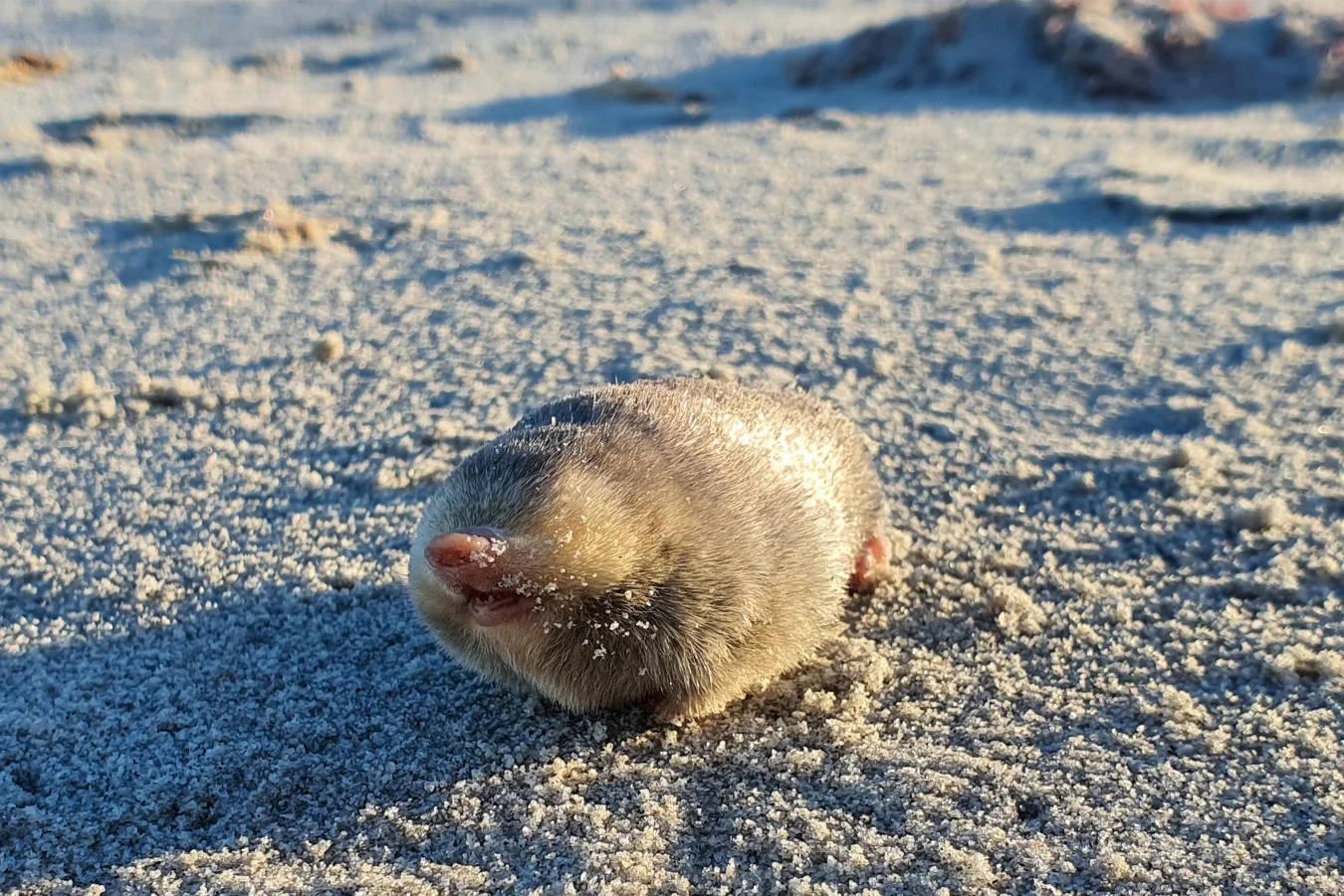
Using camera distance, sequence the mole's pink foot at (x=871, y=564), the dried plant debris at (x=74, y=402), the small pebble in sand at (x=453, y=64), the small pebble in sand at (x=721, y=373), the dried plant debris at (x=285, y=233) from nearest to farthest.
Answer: the mole's pink foot at (x=871, y=564) < the dried plant debris at (x=74, y=402) < the small pebble in sand at (x=721, y=373) < the dried plant debris at (x=285, y=233) < the small pebble in sand at (x=453, y=64)

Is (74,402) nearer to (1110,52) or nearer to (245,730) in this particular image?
(245,730)

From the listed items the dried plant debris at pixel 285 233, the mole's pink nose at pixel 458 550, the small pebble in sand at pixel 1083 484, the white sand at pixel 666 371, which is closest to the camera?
the mole's pink nose at pixel 458 550

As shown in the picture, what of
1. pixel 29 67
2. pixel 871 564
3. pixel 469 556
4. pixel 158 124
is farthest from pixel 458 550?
pixel 29 67

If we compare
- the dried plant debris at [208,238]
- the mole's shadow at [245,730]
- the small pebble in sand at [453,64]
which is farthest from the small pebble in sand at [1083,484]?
the small pebble in sand at [453,64]

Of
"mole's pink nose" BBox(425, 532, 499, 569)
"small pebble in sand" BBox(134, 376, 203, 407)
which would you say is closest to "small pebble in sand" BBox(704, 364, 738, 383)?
"small pebble in sand" BBox(134, 376, 203, 407)

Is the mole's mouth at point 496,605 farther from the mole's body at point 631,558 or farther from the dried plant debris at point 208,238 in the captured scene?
the dried plant debris at point 208,238

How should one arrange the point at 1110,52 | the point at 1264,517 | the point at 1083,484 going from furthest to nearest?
the point at 1110,52 < the point at 1083,484 < the point at 1264,517

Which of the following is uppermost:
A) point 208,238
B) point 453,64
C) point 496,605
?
point 453,64
